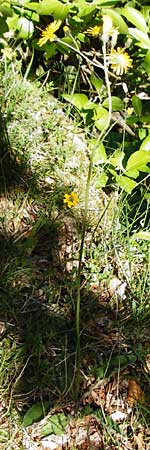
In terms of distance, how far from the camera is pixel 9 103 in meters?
3.11

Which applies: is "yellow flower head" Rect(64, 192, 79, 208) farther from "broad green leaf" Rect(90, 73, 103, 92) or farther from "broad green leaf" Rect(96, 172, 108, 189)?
"broad green leaf" Rect(90, 73, 103, 92)

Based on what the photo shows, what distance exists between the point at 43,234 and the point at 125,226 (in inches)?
12.7

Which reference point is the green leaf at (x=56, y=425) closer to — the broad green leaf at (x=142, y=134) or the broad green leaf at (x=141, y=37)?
the broad green leaf at (x=142, y=134)

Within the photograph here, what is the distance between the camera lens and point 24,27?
10.3 feet

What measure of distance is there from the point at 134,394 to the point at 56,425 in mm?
285

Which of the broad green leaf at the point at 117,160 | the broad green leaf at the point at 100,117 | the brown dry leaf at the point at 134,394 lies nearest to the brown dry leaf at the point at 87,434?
the brown dry leaf at the point at 134,394

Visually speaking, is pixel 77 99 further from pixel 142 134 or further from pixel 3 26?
pixel 3 26

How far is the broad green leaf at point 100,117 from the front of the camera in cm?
296

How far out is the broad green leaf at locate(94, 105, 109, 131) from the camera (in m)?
2.96

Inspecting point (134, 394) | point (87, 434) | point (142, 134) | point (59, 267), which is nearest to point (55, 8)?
point (142, 134)

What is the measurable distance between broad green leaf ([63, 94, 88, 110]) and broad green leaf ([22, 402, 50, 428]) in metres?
1.34

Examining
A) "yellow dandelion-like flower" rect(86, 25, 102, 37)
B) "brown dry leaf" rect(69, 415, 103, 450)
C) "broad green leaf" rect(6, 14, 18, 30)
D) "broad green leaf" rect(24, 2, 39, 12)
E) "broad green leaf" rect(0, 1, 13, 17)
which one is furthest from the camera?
"broad green leaf" rect(6, 14, 18, 30)

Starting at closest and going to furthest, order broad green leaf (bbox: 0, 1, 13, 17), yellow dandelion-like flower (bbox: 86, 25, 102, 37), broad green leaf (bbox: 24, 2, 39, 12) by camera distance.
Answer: yellow dandelion-like flower (bbox: 86, 25, 102, 37) < broad green leaf (bbox: 0, 1, 13, 17) < broad green leaf (bbox: 24, 2, 39, 12)

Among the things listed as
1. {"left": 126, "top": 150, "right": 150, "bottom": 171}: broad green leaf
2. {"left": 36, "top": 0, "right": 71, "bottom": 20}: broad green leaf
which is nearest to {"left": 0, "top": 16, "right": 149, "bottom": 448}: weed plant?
{"left": 126, "top": 150, "right": 150, "bottom": 171}: broad green leaf
